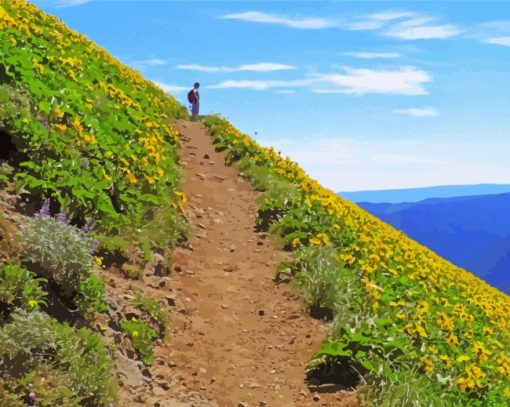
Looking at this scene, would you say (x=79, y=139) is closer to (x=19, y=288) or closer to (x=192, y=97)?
(x=19, y=288)

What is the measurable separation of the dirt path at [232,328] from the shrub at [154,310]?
20 centimetres

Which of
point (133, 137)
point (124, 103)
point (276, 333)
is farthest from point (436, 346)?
point (124, 103)

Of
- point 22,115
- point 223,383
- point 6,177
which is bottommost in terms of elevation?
point 223,383

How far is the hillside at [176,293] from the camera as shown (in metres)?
6.52

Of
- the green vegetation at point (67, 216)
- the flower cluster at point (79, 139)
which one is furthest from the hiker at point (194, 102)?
the green vegetation at point (67, 216)

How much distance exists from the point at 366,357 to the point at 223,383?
187 cm

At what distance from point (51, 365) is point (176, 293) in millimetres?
4174

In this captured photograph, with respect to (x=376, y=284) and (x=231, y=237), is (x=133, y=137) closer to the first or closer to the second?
(x=231, y=237)

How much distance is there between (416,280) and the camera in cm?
1345

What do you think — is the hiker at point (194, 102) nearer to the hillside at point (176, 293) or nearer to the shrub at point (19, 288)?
the hillside at point (176, 293)

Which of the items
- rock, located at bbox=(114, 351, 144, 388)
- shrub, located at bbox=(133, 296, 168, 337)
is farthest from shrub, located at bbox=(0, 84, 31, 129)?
rock, located at bbox=(114, 351, 144, 388)

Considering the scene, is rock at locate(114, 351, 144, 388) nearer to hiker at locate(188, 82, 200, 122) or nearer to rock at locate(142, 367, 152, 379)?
rock at locate(142, 367, 152, 379)

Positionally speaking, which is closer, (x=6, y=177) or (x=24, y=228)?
(x=24, y=228)

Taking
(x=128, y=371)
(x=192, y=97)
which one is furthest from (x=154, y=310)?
(x=192, y=97)
